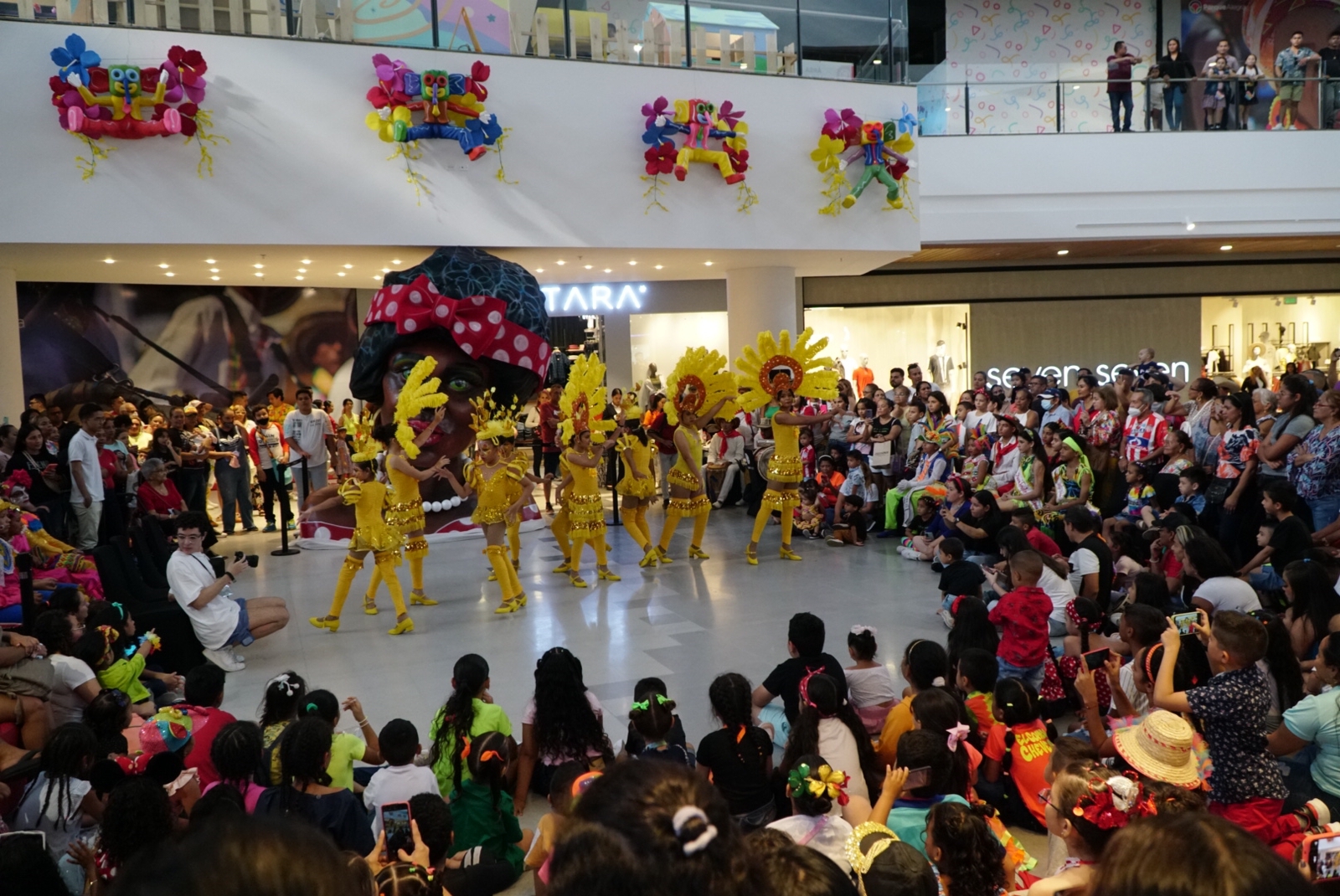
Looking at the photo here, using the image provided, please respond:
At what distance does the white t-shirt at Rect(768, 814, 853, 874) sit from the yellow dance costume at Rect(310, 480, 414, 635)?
4.99 m

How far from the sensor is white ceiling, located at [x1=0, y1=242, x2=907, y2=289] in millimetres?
11438

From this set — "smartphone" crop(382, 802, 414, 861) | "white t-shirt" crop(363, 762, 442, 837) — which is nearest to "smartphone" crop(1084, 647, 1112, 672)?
"white t-shirt" crop(363, 762, 442, 837)

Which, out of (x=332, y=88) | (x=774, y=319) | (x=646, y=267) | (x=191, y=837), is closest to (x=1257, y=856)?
(x=191, y=837)

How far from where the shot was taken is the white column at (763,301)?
46.0 ft

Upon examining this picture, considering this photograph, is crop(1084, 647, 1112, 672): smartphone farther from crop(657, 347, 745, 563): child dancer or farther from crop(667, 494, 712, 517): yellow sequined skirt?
crop(667, 494, 712, 517): yellow sequined skirt

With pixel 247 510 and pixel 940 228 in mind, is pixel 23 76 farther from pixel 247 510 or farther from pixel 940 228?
pixel 940 228

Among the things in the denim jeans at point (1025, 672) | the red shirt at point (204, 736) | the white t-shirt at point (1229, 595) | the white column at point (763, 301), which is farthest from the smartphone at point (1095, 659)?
the white column at point (763, 301)

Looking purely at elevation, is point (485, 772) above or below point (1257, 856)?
below

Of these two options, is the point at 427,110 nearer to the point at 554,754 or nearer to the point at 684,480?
the point at 684,480

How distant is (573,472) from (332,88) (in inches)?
222

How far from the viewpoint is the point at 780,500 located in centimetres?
938

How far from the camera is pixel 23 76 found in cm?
995

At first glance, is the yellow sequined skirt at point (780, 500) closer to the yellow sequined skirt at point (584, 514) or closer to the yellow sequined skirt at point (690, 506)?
the yellow sequined skirt at point (690, 506)

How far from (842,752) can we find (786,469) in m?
5.65
